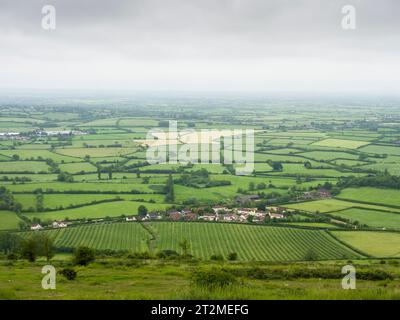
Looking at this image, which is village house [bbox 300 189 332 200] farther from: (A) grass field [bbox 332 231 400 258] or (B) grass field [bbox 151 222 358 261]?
(A) grass field [bbox 332 231 400 258]

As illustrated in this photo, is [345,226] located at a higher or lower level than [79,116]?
lower

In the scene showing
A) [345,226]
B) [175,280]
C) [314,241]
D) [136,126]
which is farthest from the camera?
[136,126]

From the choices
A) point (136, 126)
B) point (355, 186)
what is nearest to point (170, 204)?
point (355, 186)

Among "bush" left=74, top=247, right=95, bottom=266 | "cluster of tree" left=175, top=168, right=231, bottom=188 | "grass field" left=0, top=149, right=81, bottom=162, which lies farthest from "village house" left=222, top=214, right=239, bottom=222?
"grass field" left=0, top=149, right=81, bottom=162

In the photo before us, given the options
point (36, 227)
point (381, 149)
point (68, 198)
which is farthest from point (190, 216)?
point (381, 149)

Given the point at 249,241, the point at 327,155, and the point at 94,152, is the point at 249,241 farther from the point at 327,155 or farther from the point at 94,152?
the point at 94,152
